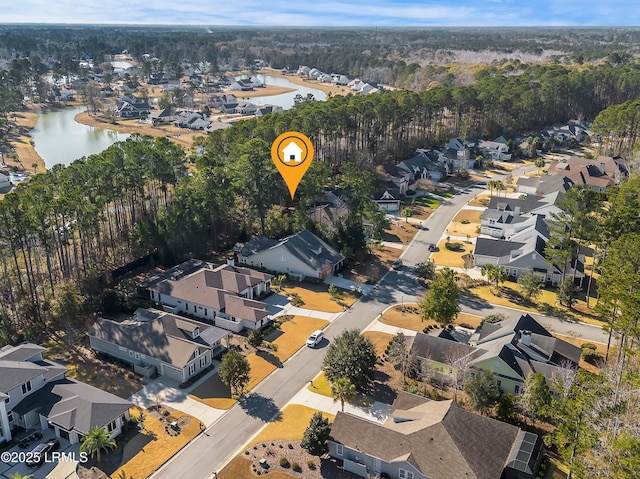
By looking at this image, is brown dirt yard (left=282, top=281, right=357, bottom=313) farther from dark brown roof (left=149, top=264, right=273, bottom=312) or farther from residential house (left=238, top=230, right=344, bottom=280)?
dark brown roof (left=149, top=264, right=273, bottom=312)

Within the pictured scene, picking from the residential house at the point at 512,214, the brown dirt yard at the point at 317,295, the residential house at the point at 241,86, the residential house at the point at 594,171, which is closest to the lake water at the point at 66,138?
the residential house at the point at 241,86

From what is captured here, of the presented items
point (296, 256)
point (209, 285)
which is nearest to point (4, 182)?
point (209, 285)

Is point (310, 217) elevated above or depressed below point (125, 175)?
below

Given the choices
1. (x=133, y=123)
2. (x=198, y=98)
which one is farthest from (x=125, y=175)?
(x=198, y=98)

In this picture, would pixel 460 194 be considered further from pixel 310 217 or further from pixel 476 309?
pixel 476 309

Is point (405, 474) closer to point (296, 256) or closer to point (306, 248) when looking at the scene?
point (296, 256)

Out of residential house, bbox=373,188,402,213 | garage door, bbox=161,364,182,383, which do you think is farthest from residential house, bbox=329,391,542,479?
residential house, bbox=373,188,402,213
